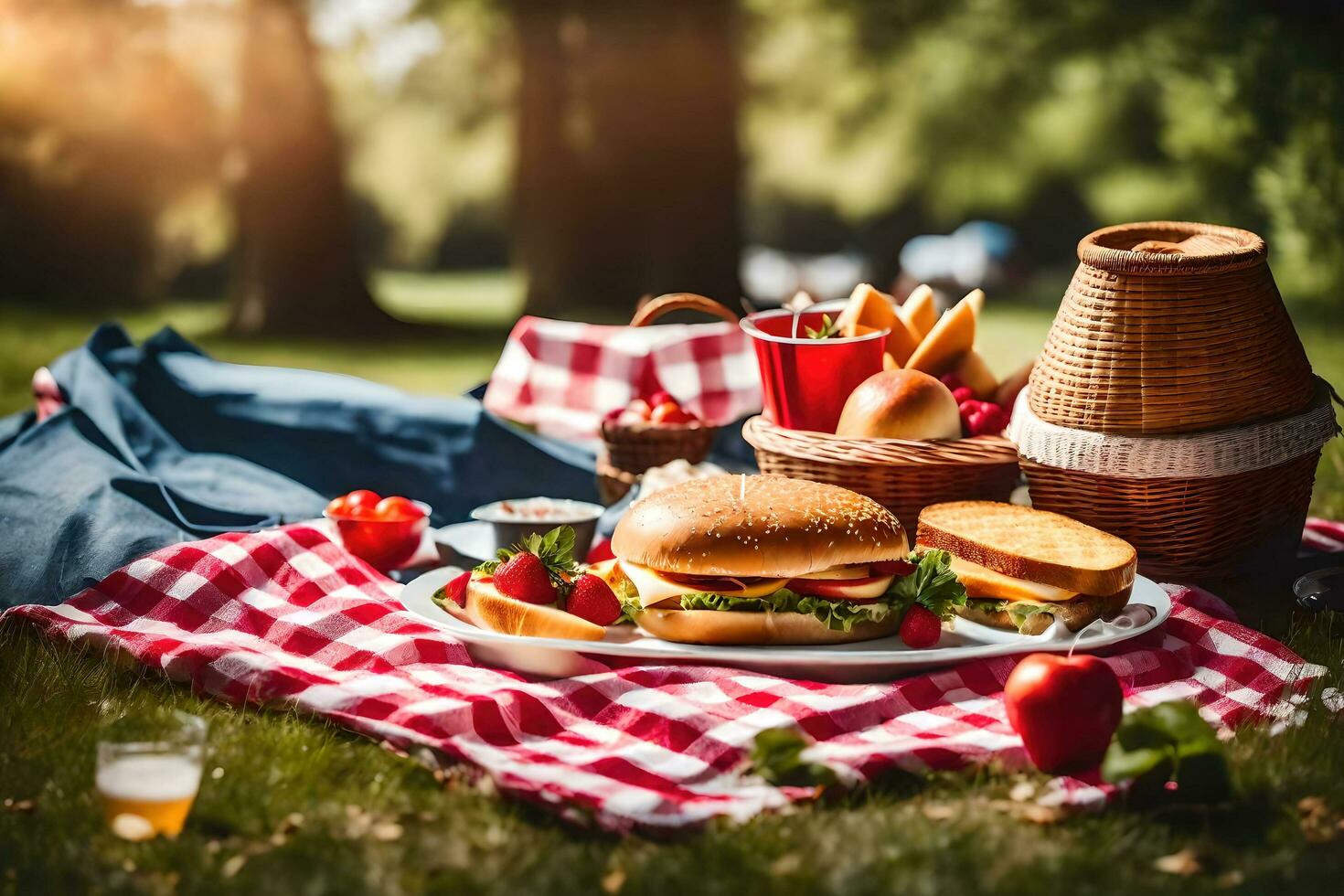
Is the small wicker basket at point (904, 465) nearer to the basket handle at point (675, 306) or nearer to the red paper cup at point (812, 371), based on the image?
the red paper cup at point (812, 371)

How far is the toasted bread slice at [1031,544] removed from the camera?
126 inches

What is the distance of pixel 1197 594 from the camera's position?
140 inches

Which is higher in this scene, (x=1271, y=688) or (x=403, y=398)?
(x=403, y=398)

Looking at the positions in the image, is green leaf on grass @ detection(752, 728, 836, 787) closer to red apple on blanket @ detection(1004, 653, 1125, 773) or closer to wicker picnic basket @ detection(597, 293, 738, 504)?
red apple on blanket @ detection(1004, 653, 1125, 773)

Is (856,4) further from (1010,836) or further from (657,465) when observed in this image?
(1010,836)

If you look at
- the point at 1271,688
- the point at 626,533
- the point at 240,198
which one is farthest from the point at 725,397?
the point at 240,198

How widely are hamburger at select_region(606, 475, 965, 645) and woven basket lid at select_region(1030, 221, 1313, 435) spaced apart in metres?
0.74

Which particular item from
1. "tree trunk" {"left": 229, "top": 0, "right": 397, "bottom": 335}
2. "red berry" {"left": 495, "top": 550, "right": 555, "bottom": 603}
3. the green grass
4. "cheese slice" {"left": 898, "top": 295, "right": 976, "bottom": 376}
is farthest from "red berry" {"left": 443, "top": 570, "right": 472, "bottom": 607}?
"tree trunk" {"left": 229, "top": 0, "right": 397, "bottom": 335}

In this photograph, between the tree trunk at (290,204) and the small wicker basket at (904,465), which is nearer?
the small wicker basket at (904,465)

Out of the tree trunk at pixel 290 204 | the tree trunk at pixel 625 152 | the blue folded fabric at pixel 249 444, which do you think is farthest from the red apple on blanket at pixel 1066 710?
the tree trunk at pixel 290 204

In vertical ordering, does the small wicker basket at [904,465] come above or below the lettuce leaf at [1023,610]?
above

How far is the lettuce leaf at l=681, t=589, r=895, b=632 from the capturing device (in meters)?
3.20

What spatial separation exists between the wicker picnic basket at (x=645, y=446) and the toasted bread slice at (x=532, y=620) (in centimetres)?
152

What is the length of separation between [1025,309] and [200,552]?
13.8 meters
